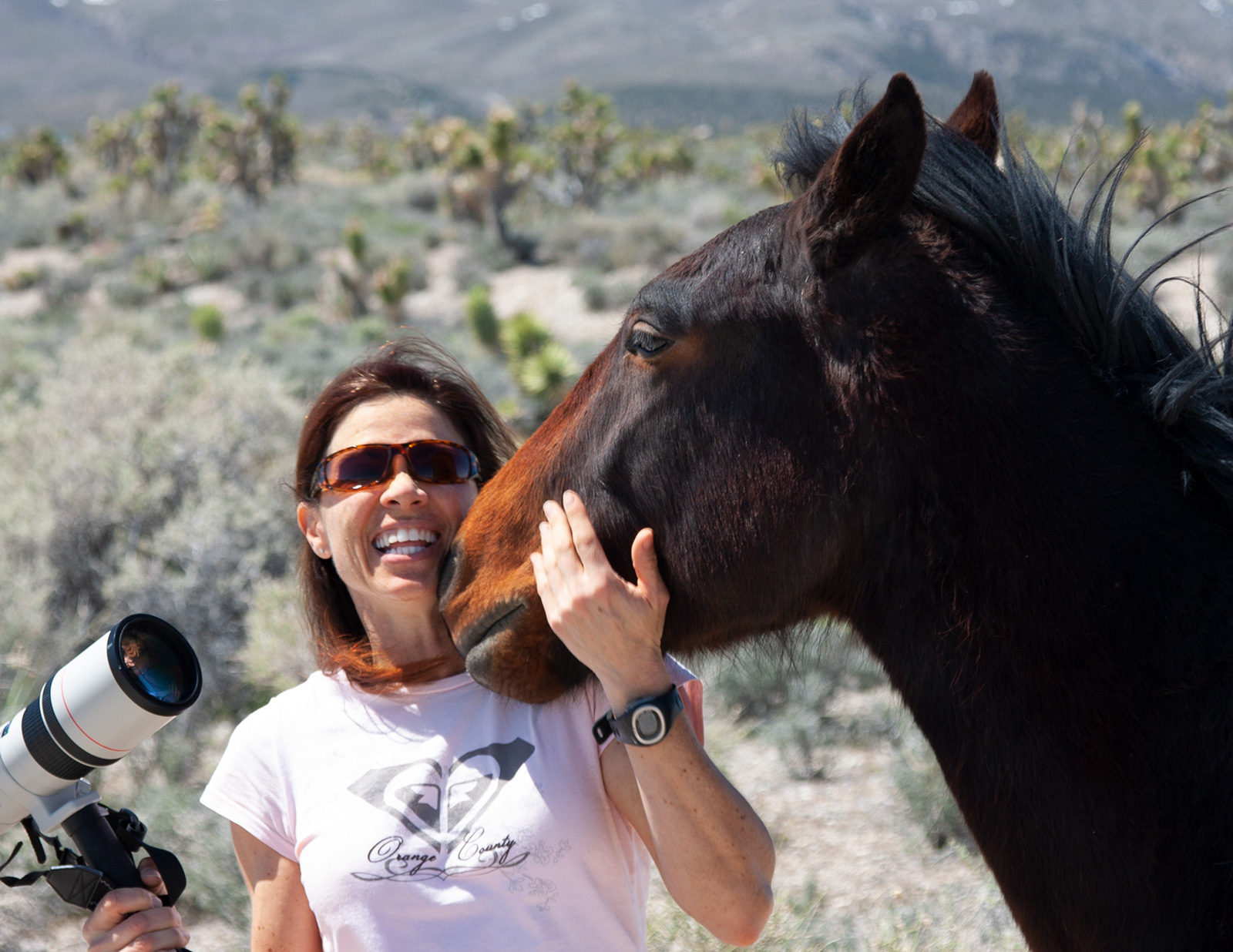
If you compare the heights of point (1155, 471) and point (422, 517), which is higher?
point (422, 517)

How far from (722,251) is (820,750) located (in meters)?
4.29

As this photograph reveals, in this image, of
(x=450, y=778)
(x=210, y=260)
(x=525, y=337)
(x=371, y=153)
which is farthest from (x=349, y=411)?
(x=371, y=153)

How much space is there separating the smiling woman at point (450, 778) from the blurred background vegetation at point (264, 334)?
34 centimetres

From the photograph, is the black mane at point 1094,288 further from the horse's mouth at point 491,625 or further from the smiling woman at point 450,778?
the horse's mouth at point 491,625

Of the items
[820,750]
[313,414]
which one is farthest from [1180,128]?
[313,414]

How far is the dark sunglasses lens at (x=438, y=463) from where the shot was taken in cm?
246

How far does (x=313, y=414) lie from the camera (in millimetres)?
2662

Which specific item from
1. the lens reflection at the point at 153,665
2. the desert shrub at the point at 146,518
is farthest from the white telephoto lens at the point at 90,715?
the desert shrub at the point at 146,518

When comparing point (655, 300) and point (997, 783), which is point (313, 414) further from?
point (997, 783)

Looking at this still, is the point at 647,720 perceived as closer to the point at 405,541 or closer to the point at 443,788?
the point at 443,788

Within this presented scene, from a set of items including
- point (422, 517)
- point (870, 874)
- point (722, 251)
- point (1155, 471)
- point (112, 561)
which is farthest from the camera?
point (112, 561)

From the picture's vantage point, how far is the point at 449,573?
6.85 feet

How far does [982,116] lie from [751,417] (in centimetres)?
83

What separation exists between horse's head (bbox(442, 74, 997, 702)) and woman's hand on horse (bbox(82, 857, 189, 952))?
2.58 feet
